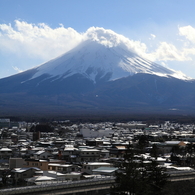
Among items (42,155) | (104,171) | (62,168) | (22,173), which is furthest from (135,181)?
(42,155)

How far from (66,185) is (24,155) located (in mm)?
19638

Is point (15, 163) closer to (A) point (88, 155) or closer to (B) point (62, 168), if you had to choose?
(B) point (62, 168)

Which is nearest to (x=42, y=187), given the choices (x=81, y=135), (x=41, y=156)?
(x=41, y=156)

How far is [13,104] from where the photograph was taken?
19562 cm

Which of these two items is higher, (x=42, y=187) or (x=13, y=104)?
(x=13, y=104)

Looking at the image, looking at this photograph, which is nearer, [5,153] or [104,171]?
[104,171]

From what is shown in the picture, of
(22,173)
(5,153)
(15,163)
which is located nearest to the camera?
(22,173)

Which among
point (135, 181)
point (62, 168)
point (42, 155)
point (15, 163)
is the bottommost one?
point (62, 168)

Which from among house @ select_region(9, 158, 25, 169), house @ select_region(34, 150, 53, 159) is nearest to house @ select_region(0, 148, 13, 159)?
house @ select_region(34, 150, 53, 159)

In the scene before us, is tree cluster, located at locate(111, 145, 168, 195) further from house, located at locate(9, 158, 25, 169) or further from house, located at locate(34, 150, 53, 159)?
house, located at locate(34, 150, 53, 159)

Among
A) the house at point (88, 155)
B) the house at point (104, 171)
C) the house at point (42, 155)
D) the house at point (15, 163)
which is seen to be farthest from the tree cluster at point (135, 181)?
the house at point (42, 155)

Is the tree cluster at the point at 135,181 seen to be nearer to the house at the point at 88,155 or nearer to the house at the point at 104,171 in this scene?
the house at the point at 104,171

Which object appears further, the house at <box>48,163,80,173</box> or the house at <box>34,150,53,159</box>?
the house at <box>34,150,53,159</box>

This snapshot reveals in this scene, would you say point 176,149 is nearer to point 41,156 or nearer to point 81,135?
point 41,156
